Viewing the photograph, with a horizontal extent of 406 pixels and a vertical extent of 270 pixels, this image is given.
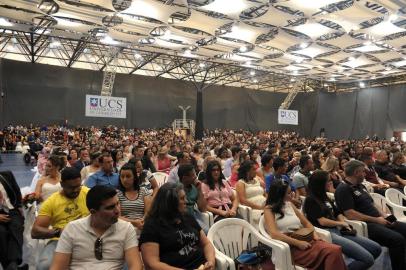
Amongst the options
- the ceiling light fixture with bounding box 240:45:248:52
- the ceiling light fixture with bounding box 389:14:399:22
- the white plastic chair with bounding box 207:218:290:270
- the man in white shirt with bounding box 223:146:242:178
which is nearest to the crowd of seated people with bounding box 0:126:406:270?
the white plastic chair with bounding box 207:218:290:270

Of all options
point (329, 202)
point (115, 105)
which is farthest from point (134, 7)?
point (329, 202)

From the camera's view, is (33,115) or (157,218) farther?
(33,115)

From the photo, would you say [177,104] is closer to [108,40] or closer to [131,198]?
[108,40]

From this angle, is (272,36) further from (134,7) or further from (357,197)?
(357,197)

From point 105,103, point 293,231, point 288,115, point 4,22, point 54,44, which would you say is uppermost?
point 54,44

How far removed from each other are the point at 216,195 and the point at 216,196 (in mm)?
13

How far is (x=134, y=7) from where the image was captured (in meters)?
10.3

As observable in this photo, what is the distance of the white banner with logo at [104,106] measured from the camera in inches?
565

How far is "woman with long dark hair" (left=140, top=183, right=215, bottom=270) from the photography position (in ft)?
Answer: 7.39

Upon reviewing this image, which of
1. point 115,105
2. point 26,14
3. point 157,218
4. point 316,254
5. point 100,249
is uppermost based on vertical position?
point 26,14

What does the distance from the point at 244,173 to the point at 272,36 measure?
10503 millimetres

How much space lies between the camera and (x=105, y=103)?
585 inches

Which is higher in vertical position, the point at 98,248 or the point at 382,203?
the point at 98,248

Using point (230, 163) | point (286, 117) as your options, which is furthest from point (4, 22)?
point (286, 117)
